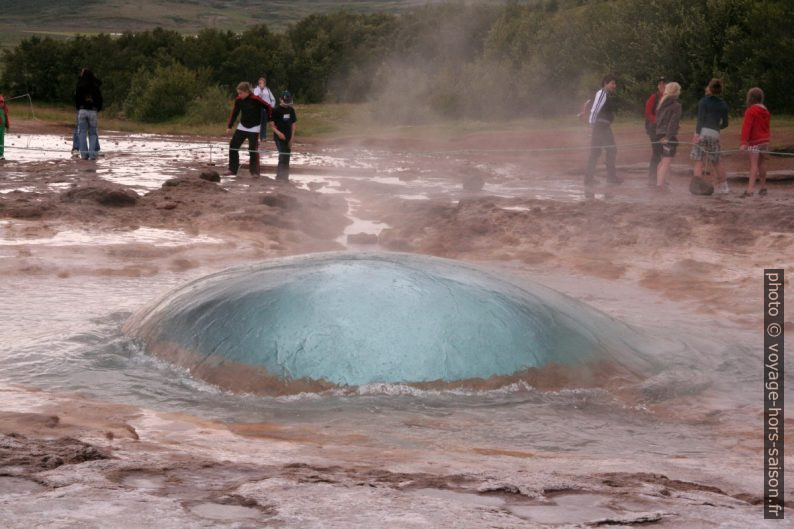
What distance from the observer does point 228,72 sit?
46.1 m

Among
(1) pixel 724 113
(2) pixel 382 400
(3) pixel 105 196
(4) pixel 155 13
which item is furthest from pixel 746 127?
(4) pixel 155 13

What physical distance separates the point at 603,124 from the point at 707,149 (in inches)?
58.1

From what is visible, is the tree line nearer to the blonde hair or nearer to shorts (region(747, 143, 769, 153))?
the blonde hair

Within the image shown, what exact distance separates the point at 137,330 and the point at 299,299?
128cm

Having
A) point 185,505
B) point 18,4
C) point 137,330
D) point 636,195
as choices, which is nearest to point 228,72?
point 636,195

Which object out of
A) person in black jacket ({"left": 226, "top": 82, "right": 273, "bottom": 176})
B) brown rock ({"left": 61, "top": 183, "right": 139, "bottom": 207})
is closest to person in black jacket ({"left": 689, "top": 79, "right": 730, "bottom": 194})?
person in black jacket ({"left": 226, "top": 82, "right": 273, "bottom": 176})

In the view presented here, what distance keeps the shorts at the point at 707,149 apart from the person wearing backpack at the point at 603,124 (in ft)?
3.95

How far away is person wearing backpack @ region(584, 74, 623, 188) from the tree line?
10.7 meters

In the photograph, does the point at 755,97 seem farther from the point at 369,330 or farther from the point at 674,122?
the point at 369,330

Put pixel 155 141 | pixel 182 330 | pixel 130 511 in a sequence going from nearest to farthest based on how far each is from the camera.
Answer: pixel 130 511 < pixel 182 330 < pixel 155 141

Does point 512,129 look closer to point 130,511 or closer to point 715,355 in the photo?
point 715,355

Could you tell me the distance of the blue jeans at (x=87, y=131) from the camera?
1706cm

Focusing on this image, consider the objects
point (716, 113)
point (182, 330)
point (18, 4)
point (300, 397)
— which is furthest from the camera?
point (18, 4)

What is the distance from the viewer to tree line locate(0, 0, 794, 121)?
2556 centimetres
